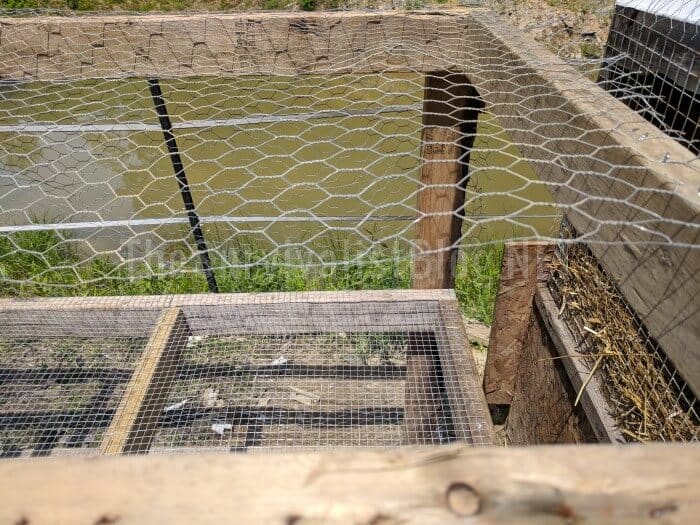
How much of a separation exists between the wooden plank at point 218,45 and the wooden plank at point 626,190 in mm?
584

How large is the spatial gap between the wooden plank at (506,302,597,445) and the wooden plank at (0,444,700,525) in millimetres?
1227

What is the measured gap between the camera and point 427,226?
211 centimetres

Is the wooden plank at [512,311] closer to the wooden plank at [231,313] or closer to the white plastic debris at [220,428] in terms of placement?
the wooden plank at [231,313]

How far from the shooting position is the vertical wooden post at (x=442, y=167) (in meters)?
1.79

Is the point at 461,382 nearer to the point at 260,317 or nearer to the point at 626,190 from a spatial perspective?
the point at 260,317

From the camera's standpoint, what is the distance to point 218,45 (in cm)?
161

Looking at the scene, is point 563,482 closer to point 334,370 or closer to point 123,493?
point 123,493

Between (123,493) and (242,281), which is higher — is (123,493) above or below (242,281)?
above

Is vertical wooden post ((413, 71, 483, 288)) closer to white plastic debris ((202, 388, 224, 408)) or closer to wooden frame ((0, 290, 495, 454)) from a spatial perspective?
wooden frame ((0, 290, 495, 454))

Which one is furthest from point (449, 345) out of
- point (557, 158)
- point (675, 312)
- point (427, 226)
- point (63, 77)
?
point (63, 77)

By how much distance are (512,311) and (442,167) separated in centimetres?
61

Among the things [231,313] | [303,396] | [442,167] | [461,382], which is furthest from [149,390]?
[442,167]

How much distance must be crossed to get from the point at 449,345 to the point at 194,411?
3.73 feet

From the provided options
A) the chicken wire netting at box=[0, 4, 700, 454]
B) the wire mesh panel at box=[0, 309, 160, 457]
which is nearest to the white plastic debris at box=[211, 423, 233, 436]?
the chicken wire netting at box=[0, 4, 700, 454]
